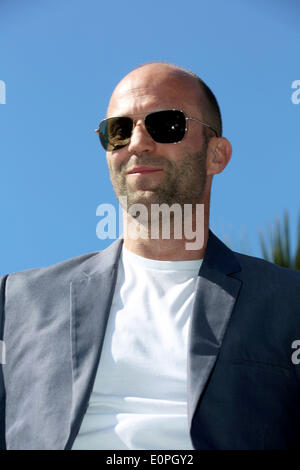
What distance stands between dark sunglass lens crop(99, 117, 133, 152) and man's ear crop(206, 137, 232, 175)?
1.87 ft

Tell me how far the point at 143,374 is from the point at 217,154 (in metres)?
1.65

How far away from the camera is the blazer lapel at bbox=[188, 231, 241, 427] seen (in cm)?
280

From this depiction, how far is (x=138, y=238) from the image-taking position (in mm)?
3566

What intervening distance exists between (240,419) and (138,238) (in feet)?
4.16

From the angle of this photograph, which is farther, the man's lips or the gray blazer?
the man's lips

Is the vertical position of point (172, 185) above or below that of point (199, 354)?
above

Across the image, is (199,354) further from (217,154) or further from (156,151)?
(217,154)

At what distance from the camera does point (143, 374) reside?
114 inches

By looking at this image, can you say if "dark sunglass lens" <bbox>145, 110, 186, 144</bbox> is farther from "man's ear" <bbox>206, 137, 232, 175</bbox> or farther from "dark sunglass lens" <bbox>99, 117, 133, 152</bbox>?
"man's ear" <bbox>206, 137, 232, 175</bbox>

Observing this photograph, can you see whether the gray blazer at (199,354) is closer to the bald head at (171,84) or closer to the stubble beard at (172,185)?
the stubble beard at (172,185)

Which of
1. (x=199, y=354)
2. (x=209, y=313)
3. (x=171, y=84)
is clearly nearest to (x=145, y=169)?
(x=171, y=84)

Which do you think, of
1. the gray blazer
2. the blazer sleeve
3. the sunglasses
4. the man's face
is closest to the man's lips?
the man's face

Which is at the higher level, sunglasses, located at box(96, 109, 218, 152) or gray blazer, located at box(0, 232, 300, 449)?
sunglasses, located at box(96, 109, 218, 152)
